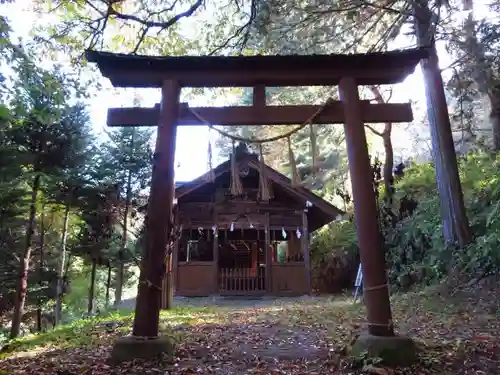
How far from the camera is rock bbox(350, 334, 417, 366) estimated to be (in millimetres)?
4781

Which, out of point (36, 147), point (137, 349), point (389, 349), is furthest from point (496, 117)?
point (36, 147)

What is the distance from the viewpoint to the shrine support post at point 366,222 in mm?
5137

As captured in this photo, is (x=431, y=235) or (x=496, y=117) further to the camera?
(x=496, y=117)

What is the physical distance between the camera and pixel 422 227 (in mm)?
11695

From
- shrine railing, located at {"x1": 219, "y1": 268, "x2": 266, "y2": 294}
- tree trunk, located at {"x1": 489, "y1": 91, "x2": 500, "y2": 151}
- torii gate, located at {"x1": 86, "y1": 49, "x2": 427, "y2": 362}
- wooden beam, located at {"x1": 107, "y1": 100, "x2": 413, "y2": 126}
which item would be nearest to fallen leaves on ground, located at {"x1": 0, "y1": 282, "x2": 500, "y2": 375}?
torii gate, located at {"x1": 86, "y1": 49, "x2": 427, "y2": 362}

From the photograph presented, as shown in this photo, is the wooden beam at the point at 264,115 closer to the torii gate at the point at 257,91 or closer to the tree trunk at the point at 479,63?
the torii gate at the point at 257,91

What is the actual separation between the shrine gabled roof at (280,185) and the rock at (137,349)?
9.82 m

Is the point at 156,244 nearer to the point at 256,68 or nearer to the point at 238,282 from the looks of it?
the point at 256,68

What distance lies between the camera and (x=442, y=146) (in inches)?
408

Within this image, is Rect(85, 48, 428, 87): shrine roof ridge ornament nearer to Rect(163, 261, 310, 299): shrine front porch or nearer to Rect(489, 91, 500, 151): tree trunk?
Rect(489, 91, 500, 151): tree trunk

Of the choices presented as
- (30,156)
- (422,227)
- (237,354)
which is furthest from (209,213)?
(237,354)

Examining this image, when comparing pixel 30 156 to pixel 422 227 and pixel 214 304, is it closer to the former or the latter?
pixel 214 304

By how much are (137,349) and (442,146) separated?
8887 millimetres

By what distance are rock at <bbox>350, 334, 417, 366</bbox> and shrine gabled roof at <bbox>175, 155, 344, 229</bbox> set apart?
9.82m
